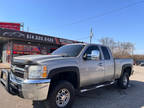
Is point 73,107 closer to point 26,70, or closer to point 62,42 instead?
point 26,70

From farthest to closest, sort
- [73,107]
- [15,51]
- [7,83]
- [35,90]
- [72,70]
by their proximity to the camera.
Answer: [15,51] → [73,107] → [72,70] → [7,83] → [35,90]

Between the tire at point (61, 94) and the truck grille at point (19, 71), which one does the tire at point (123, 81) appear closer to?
the tire at point (61, 94)

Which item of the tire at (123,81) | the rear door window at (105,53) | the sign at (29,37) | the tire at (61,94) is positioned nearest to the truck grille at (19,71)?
the tire at (61,94)

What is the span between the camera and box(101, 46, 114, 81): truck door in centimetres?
465

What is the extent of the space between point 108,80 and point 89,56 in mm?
1783

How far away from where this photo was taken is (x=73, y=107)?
11.9ft

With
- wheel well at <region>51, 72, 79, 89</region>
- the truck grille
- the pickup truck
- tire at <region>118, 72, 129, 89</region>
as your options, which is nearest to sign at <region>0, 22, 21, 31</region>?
the pickup truck

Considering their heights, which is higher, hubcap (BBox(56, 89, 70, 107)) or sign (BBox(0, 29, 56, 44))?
sign (BBox(0, 29, 56, 44))

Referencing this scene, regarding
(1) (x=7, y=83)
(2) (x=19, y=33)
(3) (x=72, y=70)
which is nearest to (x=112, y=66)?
(3) (x=72, y=70)

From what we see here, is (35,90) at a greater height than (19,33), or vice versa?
(19,33)

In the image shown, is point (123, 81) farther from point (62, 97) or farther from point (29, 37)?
point (29, 37)

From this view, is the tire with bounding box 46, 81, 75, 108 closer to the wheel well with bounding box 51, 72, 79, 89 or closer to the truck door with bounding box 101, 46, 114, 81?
the wheel well with bounding box 51, 72, 79, 89

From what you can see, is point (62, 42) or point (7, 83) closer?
point (7, 83)

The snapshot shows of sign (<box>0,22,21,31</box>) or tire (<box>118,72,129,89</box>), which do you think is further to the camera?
sign (<box>0,22,21,31</box>)
